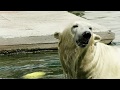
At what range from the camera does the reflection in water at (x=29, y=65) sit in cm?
581

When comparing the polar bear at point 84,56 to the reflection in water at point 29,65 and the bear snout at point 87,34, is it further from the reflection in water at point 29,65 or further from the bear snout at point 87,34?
the reflection in water at point 29,65

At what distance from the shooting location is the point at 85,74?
432cm

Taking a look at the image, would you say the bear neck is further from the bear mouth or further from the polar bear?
the bear mouth

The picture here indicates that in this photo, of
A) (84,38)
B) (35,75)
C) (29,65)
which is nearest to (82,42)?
(84,38)

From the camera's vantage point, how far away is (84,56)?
13.8ft

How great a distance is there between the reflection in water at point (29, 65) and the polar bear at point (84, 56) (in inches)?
47.5

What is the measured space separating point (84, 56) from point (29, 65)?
2425 millimetres

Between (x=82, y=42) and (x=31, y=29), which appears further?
(x=31, y=29)

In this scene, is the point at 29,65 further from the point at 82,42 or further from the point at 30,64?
the point at 82,42

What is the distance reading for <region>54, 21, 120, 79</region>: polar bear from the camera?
4066 mm

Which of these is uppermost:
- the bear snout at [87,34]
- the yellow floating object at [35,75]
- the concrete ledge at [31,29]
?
the bear snout at [87,34]

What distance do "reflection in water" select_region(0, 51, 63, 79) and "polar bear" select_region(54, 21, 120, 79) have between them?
1.21 meters

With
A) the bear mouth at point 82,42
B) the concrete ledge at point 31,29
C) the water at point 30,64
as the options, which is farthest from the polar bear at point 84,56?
the concrete ledge at point 31,29
